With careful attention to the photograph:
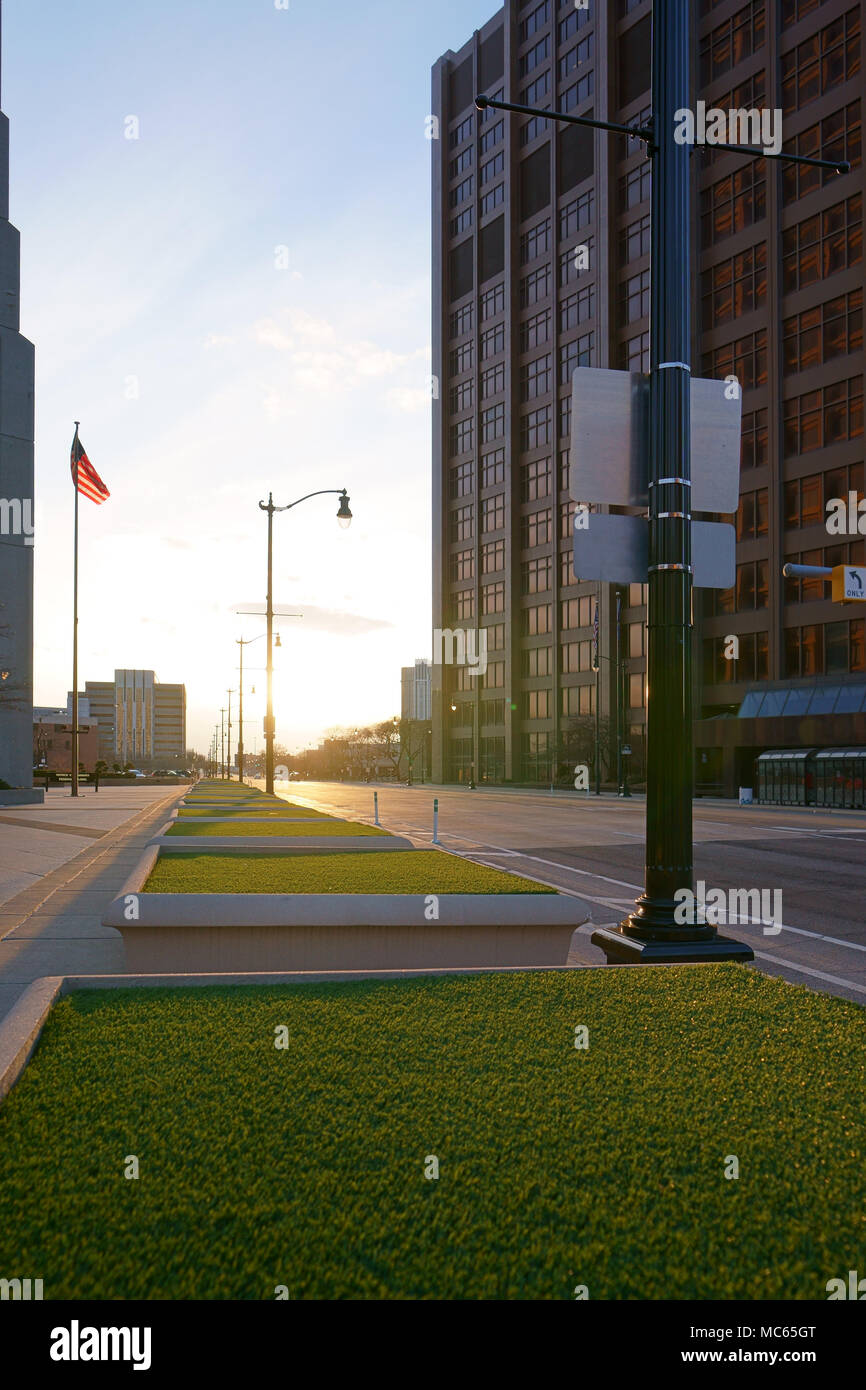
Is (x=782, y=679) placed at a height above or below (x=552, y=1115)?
above

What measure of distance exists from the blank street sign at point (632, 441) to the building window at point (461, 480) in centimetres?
9668

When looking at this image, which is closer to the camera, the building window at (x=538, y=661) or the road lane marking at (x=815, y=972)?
the road lane marking at (x=815, y=972)

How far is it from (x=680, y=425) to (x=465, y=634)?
9565 cm

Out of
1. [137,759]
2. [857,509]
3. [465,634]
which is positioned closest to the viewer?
Result: [857,509]

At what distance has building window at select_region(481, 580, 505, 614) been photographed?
9657 centimetres

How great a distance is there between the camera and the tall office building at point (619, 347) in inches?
2234

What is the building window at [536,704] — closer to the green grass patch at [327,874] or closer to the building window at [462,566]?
the building window at [462,566]

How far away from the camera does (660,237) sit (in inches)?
260

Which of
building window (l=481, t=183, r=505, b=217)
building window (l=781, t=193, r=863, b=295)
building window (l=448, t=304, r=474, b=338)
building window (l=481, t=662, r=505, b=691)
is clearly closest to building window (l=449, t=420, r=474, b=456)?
building window (l=448, t=304, r=474, b=338)

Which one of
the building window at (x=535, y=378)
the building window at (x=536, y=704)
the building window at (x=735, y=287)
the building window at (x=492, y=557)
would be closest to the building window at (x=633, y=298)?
the building window at (x=735, y=287)

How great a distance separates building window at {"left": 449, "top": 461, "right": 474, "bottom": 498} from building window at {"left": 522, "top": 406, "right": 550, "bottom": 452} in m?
8.93

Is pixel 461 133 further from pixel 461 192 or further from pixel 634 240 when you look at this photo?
pixel 634 240

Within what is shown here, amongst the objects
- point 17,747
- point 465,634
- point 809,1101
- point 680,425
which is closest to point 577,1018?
point 809,1101
